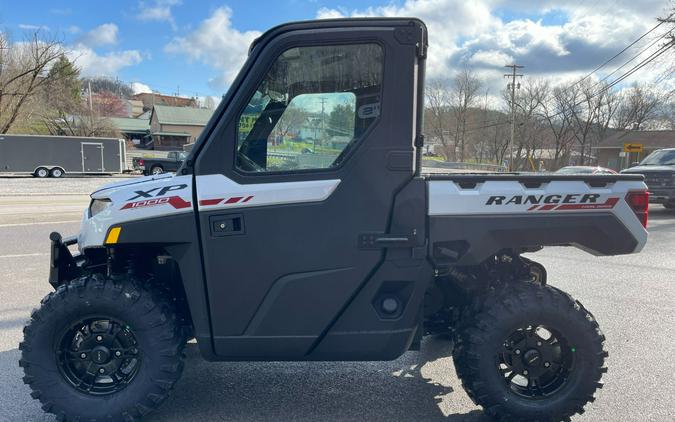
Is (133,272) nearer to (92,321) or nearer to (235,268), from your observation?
(92,321)

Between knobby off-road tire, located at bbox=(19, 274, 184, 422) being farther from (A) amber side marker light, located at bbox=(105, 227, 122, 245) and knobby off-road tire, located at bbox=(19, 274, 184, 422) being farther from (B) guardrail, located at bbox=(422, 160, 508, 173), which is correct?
(B) guardrail, located at bbox=(422, 160, 508, 173)

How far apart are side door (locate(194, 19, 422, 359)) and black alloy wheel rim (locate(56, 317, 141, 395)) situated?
59cm

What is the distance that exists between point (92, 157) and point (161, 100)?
8914cm

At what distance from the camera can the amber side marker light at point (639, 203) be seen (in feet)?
9.36

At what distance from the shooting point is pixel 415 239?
2.64 m

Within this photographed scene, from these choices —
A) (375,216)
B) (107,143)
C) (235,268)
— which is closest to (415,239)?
(375,216)

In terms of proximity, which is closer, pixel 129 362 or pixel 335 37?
pixel 335 37

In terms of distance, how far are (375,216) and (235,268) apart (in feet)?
2.88

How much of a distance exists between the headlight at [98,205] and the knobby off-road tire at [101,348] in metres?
0.41

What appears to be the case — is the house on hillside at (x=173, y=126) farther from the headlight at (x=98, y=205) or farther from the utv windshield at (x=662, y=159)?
the headlight at (x=98, y=205)

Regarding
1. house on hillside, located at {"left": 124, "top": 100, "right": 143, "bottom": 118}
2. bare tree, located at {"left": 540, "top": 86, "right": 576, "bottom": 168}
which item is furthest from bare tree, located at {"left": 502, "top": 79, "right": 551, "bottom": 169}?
house on hillside, located at {"left": 124, "top": 100, "right": 143, "bottom": 118}

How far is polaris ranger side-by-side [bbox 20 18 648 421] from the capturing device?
2.58 metres

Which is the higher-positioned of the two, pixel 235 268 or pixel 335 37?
pixel 335 37

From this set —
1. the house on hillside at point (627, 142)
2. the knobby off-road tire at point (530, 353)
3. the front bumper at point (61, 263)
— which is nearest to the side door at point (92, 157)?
the front bumper at point (61, 263)
